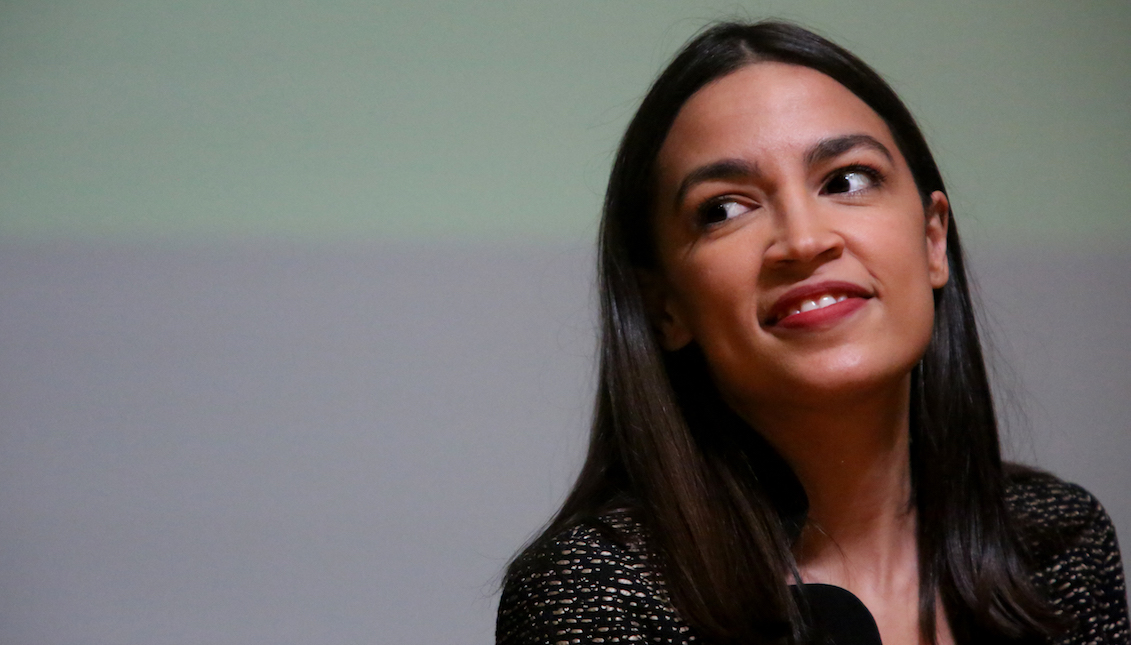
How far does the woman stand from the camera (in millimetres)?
1054

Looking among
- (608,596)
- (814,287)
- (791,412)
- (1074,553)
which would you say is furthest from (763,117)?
(1074,553)

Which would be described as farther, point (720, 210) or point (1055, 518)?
point (1055, 518)

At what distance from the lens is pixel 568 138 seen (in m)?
1.60

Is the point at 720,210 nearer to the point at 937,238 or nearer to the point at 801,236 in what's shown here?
the point at 801,236

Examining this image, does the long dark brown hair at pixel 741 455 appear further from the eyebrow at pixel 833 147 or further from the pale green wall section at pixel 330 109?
the pale green wall section at pixel 330 109

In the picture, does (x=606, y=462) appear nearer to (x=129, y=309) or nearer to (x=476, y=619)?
(x=476, y=619)

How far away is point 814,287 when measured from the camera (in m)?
1.04

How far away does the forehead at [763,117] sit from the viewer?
3.67 ft

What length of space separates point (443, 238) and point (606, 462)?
1.61ft

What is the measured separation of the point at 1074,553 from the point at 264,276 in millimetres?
1064

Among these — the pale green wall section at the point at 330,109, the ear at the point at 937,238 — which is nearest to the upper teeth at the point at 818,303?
the ear at the point at 937,238

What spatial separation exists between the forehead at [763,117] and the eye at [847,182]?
0.04m

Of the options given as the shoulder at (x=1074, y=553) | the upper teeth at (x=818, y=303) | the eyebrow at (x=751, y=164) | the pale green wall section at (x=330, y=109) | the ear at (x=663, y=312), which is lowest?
the shoulder at (x=1074, y=553)

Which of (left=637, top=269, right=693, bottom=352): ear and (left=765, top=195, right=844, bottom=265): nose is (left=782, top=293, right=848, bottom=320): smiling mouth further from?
(left=637, top=269, right=693, bottom=352): ear
